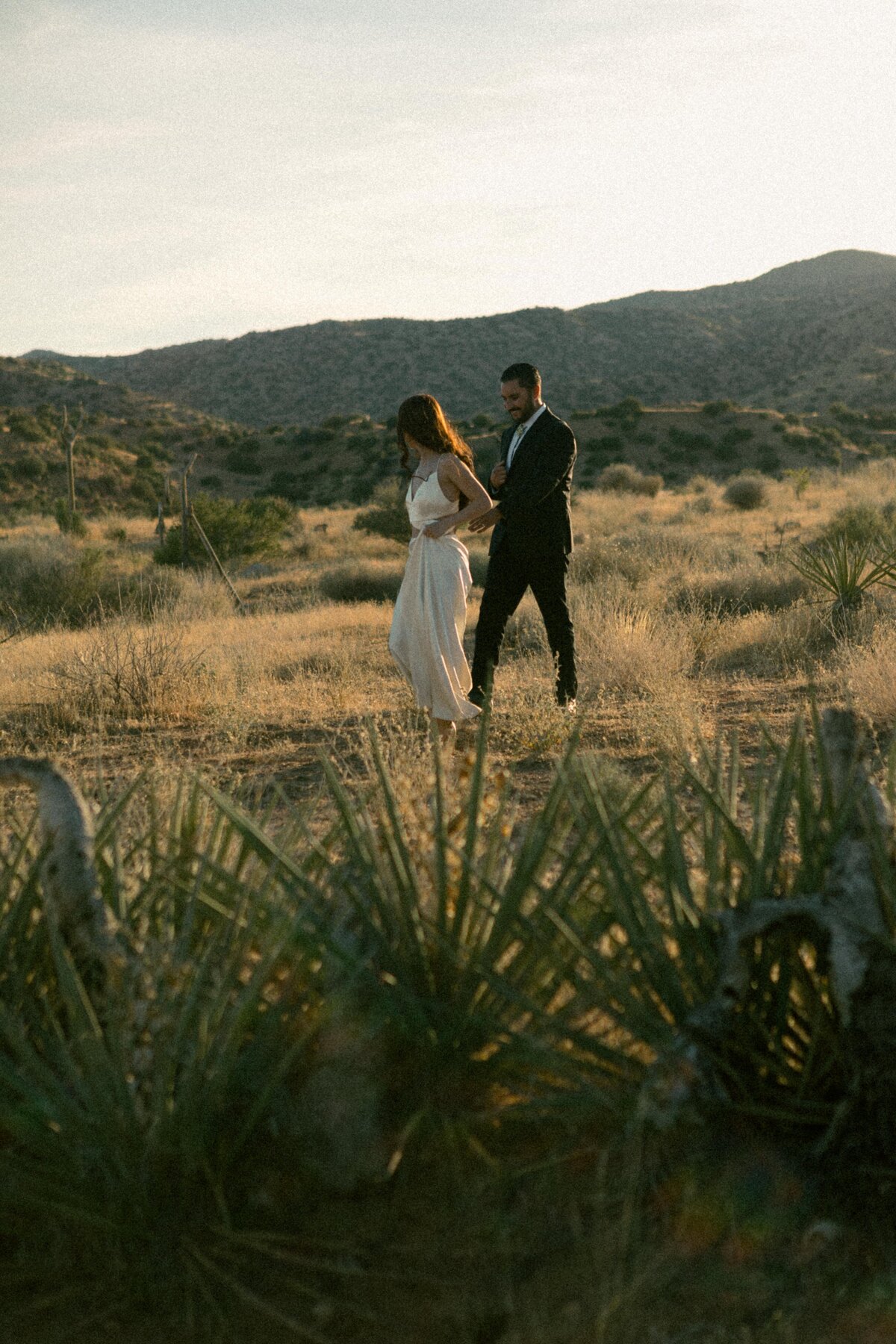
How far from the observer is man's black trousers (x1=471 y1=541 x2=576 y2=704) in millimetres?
7578

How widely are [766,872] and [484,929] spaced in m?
0.56

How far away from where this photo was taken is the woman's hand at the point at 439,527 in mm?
7023

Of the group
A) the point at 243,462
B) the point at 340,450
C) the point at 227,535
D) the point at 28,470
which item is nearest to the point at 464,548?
the point at 227,535

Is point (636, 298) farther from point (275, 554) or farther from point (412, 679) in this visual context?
point (412, 679)

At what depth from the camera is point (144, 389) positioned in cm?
8512

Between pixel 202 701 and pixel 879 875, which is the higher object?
pixel 879 875

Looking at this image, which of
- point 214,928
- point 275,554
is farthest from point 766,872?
point 275,554

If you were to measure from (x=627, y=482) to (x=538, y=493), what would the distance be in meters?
29.0

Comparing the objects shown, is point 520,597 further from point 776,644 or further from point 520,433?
point 776,644

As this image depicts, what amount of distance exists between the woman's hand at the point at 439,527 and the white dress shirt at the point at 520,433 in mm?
821

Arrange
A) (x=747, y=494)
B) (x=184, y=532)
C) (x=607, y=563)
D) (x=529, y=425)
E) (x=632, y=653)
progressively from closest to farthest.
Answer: (x=529, y=425) → (x=632, y=653) → (x=607, y=563) → (x=184, y=532) → (x=747, y=494)

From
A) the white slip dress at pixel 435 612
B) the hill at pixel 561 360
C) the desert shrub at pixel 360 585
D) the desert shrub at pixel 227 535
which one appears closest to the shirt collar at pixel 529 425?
the white slip dress at pixel 435 612

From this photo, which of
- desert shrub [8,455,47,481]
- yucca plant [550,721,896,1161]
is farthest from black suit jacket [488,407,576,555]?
desert shrub [8,455,47,481]

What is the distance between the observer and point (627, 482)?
35.7 meters
